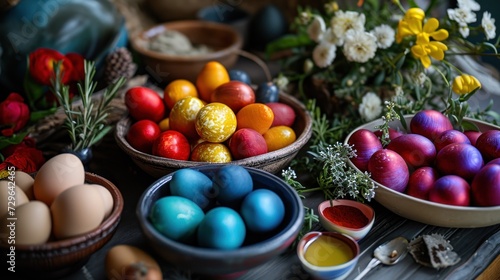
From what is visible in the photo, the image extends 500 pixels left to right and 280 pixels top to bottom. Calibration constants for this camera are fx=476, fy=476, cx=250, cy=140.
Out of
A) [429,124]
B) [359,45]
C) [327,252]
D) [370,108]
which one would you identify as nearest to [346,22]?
[359,45]

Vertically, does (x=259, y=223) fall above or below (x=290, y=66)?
above

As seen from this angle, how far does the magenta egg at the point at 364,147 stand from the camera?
754mm

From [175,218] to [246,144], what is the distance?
0.20 metres

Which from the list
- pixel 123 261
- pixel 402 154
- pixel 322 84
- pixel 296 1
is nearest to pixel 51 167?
pixel 123 261

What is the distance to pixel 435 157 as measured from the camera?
29.2 inches

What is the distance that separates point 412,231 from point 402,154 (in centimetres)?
12

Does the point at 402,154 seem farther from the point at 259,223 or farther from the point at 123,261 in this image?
the point at 123,261

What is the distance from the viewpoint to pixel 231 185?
63 cm

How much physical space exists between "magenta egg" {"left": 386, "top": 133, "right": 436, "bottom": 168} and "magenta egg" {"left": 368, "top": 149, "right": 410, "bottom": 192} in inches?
1.2

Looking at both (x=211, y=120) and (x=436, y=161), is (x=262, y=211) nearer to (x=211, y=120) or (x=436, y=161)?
(x=211, y=120)

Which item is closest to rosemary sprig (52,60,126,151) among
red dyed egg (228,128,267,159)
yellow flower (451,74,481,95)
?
red dyed egg (228,128,267,159)

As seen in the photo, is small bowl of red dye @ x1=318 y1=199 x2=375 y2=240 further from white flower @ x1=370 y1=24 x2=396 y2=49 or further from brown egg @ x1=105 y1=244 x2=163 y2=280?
white flower @ x1=370 y1=24 x2=396 y2=49

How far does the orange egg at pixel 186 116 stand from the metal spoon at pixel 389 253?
34 centimetres

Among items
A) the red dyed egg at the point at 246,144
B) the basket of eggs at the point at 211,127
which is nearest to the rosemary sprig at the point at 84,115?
the basket of eggs at the point at 211,127
